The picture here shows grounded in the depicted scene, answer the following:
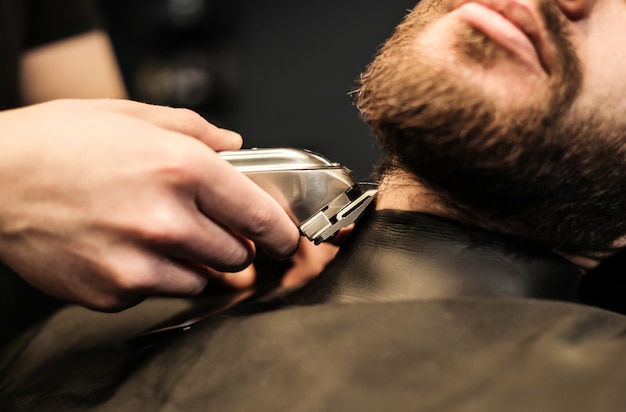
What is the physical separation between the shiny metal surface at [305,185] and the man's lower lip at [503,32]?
0.20 m

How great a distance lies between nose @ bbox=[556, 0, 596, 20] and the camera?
63 centimetres

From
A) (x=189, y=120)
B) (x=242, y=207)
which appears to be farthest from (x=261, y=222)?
(x=189, y=120)

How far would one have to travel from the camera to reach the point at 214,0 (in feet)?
8.27

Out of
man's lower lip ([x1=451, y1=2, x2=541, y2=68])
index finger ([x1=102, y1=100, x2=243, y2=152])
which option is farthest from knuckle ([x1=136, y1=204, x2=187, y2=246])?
man's lower lip ([x1=451, y1=2, x2=541, y2=68])

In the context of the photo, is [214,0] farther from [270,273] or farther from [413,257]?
[413,257]

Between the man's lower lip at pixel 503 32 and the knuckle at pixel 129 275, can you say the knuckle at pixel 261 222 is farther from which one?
the man's lower lip at pixel 503 32

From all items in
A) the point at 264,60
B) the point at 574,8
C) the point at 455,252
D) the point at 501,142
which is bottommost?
the point at 264,60

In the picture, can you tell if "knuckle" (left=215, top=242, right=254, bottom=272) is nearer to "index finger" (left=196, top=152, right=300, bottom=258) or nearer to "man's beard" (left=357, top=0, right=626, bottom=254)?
"index finger" (left=196, top=152, right=300, bottom=258)

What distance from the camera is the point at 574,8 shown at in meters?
0.63

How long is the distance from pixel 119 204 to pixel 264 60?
200 centimetres

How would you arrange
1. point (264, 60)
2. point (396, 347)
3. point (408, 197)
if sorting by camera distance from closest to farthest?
point (396, 347) < point (408, 197) < point (264, 60)

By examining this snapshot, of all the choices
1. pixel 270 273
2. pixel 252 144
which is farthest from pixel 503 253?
pixel 252 144

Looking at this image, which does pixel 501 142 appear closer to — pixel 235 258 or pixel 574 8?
pixel 574 8

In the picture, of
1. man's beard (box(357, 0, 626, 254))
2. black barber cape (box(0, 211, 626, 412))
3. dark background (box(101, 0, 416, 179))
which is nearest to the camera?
black barber cape (box(0, 211, 626, 412))
